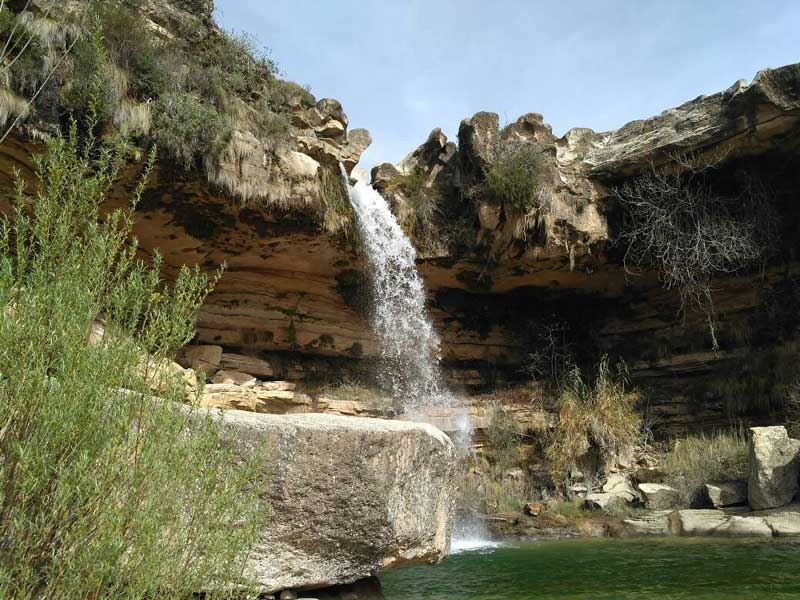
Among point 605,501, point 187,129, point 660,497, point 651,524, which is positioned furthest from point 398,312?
point 651,524

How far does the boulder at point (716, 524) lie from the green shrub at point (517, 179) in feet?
18.2

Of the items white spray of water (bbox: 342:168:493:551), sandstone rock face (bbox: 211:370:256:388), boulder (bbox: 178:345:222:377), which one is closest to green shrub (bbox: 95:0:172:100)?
white spray of water (bbox: 342:168:493:551)

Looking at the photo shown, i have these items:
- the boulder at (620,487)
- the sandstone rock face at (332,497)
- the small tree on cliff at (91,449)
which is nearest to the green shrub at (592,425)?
the boulder at (620,487)

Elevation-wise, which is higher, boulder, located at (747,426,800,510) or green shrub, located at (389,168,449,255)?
green shrub, located at (389,168,449,255)

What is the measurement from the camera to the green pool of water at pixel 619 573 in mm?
5188

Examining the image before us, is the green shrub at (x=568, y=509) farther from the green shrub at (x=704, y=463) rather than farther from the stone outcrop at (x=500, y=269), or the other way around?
the stone outcrop at (x=500, y=269)

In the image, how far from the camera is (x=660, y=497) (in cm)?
968

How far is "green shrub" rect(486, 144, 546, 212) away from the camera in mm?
11211

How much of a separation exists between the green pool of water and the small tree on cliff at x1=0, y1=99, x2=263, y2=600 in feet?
11.3

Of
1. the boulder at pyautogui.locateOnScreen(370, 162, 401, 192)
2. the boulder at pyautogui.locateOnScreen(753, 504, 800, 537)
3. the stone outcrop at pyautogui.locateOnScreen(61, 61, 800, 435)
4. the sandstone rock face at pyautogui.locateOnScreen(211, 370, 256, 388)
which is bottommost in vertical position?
the boulder at pyautogui.locateOnScreen(753, 504, 800, 537)

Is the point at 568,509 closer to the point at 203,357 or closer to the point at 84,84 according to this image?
the point at 203,357

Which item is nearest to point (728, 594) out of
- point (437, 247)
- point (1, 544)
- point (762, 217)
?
point (1, 544)

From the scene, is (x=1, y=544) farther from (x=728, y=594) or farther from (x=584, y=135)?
(x=584, y=135)

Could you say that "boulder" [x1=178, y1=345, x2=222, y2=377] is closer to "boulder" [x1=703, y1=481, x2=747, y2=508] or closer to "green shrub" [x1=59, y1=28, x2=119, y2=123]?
"green shrub" [x1=59, y1=28, x2=119, y2=123]
